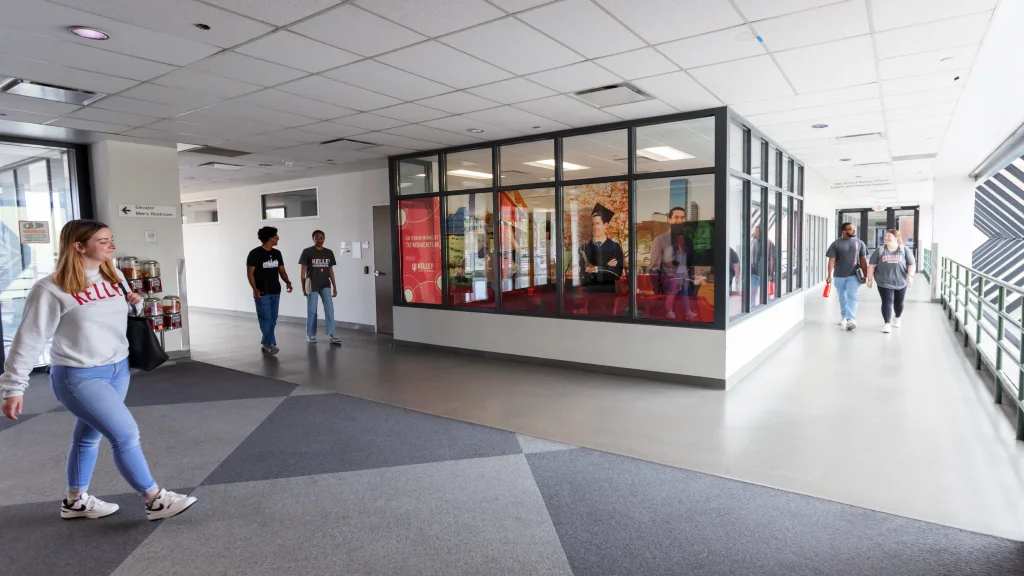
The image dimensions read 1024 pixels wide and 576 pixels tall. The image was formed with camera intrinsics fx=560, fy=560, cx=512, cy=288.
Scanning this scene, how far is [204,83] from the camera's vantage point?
14.0ft

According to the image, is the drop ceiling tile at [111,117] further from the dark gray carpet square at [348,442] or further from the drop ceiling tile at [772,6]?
the drop ceiling tile at [772,6]

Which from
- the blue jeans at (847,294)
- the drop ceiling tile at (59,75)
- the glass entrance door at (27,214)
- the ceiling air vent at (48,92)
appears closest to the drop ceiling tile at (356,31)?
the drop ceiling tile at (59,75)

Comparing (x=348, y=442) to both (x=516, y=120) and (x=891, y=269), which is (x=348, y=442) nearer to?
(x=516, y=120)

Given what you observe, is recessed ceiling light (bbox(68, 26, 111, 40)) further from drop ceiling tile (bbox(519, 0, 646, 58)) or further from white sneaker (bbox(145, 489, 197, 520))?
white sneaker (bbox(145, 489, 197, 520))

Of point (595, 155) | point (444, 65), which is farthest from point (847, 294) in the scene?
point (444, 65)

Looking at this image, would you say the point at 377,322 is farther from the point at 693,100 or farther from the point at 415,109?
the point at 693,100

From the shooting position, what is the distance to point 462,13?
3.11 meters

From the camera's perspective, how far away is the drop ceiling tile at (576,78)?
4.11 m

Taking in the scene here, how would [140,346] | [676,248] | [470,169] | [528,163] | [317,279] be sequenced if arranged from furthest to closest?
1. [317,279]
2. [470,169]
3. [528,163]
4. [676,248]
5. [140,346]

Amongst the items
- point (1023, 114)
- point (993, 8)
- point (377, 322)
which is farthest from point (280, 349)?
point (1023, 114)

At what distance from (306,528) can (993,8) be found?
4674 mm

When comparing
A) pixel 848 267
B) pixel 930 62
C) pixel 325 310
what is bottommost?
pixel 325 310

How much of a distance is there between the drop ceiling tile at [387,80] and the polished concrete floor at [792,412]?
8.78ft

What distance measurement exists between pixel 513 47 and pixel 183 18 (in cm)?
190
